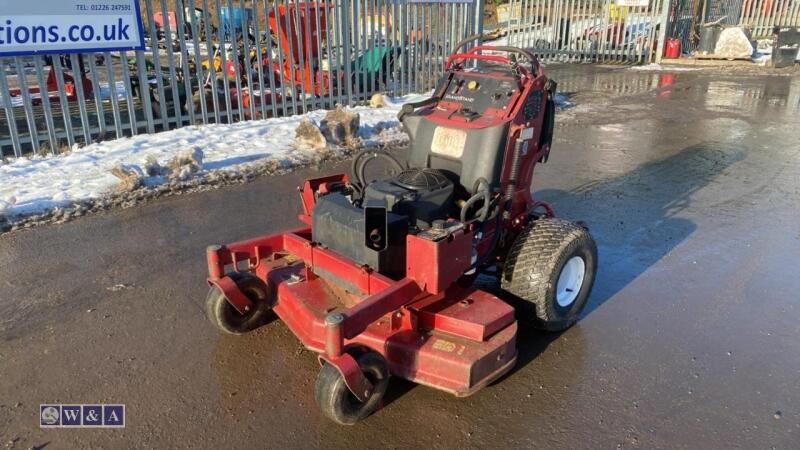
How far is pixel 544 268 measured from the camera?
386cm

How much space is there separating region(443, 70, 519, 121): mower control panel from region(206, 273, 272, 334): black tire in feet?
5.90

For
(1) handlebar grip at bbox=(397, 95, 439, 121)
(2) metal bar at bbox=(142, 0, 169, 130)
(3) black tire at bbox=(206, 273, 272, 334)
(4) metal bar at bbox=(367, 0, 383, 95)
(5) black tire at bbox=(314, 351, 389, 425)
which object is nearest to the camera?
(5) black tire at bbox=(314, 351, 389, 425)

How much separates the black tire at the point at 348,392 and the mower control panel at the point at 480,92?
1.80m

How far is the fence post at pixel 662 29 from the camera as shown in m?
19.2

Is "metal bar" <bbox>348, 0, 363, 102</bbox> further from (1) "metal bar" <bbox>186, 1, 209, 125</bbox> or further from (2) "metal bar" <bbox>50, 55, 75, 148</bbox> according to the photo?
(2) "metal bar" <bbox>50, 55, 75, 148</bbox>

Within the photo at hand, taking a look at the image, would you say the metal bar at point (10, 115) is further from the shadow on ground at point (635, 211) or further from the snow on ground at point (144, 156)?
the shadow on ground at point (635, 211)

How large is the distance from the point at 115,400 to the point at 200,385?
0.46 metres

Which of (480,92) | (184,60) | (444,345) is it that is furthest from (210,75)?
(444,345)

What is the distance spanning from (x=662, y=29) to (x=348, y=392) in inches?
776

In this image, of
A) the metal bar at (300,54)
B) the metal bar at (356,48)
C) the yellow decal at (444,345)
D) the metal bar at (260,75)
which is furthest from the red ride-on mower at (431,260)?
the metal bar at (356,48)

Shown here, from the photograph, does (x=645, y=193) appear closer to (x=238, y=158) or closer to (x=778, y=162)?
(x=778, y=162)

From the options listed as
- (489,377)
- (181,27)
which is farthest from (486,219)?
(181,27)

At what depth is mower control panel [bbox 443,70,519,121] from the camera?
13.4 feet

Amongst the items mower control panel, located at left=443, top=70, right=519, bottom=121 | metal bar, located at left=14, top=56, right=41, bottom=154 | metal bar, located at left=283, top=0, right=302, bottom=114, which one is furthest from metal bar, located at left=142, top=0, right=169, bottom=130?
mower control panel, located at left=443, top=70, right=519, bottom=121
